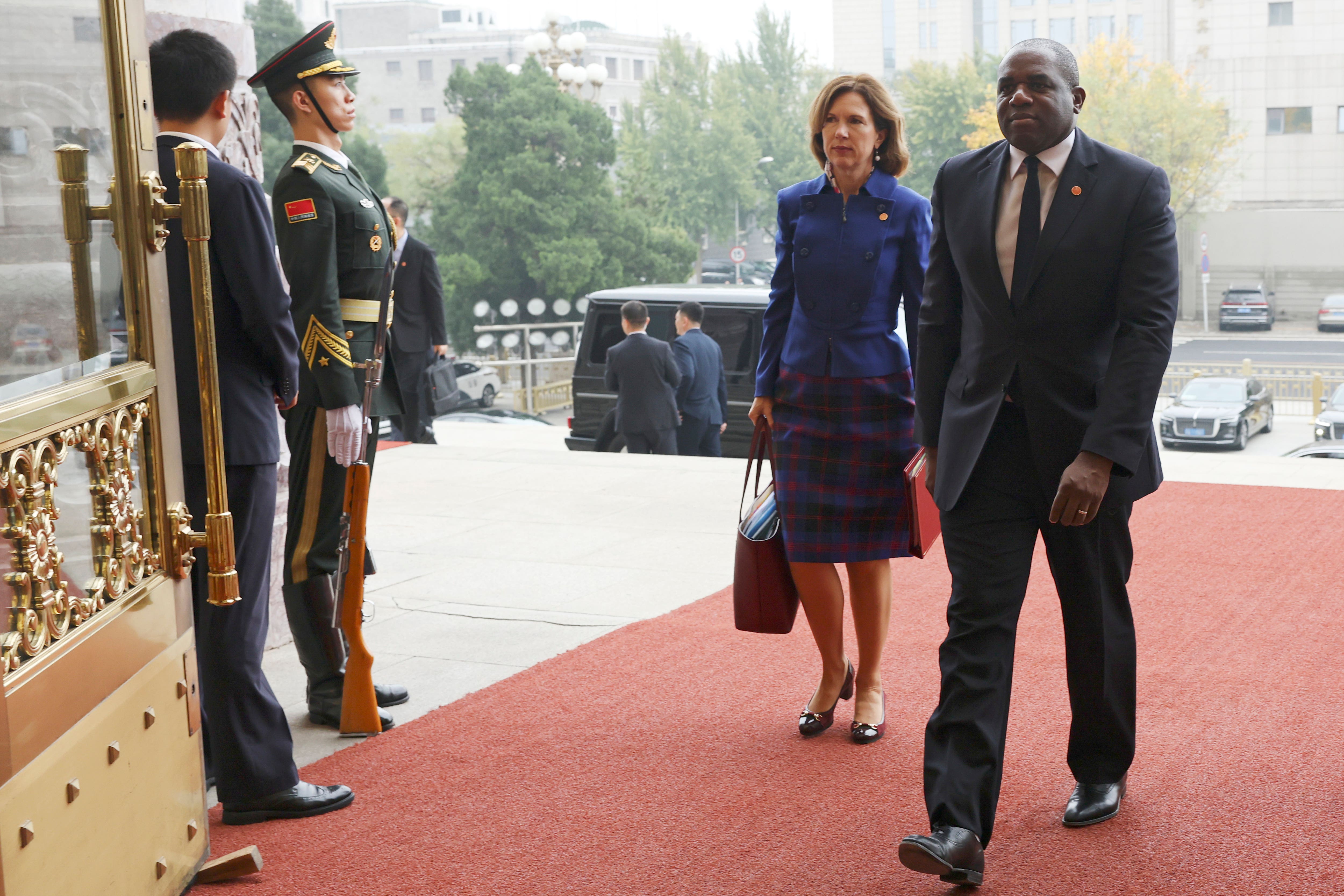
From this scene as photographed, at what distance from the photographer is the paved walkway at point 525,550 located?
4648 mm

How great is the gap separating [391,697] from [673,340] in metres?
9.49

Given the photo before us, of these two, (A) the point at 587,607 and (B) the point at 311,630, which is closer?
(B) the point at 311,630

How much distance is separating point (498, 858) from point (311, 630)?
1.21 meters

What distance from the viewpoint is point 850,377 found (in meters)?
3.63

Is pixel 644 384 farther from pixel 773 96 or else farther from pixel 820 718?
pixel 773 96

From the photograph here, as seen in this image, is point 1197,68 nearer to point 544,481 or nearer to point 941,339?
point 544,481

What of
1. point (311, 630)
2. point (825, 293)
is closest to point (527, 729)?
point (311, 630)

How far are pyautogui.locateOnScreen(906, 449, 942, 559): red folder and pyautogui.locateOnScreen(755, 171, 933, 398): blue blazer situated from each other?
0.29 meters

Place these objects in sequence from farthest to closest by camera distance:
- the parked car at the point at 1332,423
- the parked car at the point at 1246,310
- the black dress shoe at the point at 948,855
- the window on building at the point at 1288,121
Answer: the window on building at the point at 1288,121 → the parked car at the point at 1246,310 → the parked car at the point at 1332,423 → the black dress shoe at the point at 948,855

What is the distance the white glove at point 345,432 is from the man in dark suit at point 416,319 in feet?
19.7

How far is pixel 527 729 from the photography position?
384 centimetres

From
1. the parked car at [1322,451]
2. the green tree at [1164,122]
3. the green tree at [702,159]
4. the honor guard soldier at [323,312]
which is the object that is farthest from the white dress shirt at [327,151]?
the green tree at [702,159]

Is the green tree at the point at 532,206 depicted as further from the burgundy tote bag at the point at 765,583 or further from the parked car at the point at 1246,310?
the burgundy tote bag at the point at 765,583

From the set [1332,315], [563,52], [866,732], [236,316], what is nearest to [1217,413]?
[563,52]
